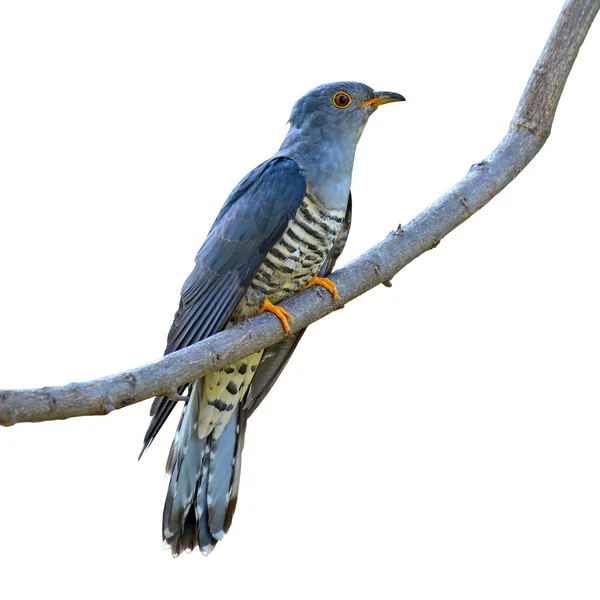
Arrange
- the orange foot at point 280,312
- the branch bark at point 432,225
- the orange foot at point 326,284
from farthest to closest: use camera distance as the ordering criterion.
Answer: the orange foot at point 326,284 < the orange foot at point 280,312 < the branch bark at point 432,225

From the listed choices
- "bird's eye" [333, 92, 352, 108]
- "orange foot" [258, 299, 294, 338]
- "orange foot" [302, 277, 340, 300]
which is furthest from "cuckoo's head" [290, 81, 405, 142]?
"orange foot" [258, 299, 294, 338]

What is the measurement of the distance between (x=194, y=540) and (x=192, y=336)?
0.97 m

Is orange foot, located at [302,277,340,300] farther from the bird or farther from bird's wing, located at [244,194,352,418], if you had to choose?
bird's wing, located at [244,194,352,418]

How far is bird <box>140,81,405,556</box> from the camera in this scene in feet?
11.7

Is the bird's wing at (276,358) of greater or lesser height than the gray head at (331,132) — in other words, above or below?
below

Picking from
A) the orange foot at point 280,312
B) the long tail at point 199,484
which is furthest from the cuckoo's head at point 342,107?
the long tail at point 199,484

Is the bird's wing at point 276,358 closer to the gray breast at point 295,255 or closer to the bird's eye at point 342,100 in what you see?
the gray breast at point 295,255

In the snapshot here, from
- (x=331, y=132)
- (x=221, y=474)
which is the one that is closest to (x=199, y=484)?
(x=221, y=474)

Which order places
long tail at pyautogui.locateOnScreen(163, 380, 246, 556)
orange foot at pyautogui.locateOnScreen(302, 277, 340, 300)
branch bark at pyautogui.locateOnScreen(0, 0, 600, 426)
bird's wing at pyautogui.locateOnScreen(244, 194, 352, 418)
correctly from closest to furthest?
branch bark at pyautogui.locateOnScreen(0, 0, 600, 426)
orange foot at pyautogui.locateOnScreen(302, 277, 340, 300)
long tail at pyautogui.locateOnScreen(163, 380, 246, 556)
bird's wing at pyautogui.locateOnScreen(244, 194, 352, 418)

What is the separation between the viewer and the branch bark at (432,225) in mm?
3216

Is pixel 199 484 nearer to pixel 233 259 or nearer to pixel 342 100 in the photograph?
pixel 233 259

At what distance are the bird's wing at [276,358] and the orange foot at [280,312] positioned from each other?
0.36 m

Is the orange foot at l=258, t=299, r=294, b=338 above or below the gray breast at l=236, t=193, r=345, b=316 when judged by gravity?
below

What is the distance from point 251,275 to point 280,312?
20cm
